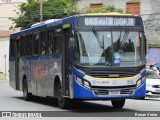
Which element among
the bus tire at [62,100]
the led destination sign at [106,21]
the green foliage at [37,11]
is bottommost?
the bus tire at [62,100]

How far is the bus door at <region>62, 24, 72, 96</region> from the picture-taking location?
57.1ft

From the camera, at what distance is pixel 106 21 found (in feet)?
56.5

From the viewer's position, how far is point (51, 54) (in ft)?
63.1

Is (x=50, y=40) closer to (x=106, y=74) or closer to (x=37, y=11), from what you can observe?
(x=106, y=74)

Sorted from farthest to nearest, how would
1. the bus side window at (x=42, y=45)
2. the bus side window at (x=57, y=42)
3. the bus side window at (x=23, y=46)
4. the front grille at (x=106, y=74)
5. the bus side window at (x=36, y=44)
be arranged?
1. the bus side window at (x=23, y=46)
2. the bus side window at (x=36, y=44)
3. the bus side window at (x=42, y=45)
4. the bus side window at (x=57, y=42)
5. the front grille at (x=106, y=74)

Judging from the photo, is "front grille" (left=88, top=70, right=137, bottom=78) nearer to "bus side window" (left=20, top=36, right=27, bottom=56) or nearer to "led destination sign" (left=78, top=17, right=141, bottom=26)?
"led destination sign" (left=78, top=17, right=141, bottom=26)

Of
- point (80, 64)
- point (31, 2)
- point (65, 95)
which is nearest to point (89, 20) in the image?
point (80, 64)

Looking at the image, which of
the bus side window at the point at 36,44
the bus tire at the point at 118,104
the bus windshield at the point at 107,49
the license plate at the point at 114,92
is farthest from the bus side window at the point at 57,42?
the bus tire at the point at 118,104

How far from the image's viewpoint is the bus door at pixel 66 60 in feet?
57.1

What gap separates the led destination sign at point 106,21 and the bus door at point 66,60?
1.97 ft

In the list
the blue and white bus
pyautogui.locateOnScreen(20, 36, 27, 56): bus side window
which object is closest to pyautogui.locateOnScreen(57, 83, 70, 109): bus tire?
the blue and white bus

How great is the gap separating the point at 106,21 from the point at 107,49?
100cm

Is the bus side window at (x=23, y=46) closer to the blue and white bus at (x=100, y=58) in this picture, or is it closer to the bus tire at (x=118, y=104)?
the blue and white bus at (x=100, y=58)

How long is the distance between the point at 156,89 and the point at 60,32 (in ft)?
27.1
